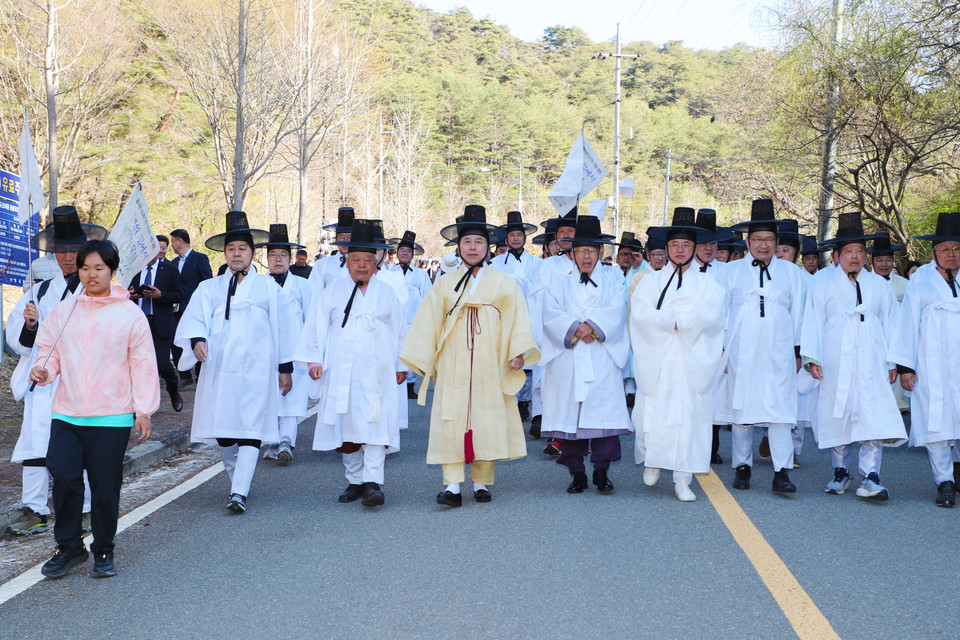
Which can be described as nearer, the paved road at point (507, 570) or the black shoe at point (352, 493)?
the paved road at point (507, 570)

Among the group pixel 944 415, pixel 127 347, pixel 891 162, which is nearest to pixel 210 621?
pixel 127 347

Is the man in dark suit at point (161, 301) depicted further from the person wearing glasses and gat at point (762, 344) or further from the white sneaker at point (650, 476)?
the person wearing glasses and gat at point (762, 344)

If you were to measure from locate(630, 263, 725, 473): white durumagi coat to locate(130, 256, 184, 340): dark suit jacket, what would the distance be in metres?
6.18

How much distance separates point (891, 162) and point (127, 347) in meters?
17.6

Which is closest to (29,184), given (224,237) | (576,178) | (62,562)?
(224,237)

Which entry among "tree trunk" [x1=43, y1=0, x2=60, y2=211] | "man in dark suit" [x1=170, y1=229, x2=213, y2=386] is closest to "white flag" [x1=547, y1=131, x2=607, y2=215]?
"man in dark suit" [x1=170, y1=229, x2=213, y2=386]

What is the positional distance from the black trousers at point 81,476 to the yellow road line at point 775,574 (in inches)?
132

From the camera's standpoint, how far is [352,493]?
662 cm

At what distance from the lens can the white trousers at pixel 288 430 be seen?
8352 millimetres

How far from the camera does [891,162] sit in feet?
62.1

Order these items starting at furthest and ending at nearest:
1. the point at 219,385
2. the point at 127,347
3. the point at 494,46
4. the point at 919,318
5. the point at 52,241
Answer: the point at 494,46
the point at 919,318
the point at 219,385
the point at 52,241
the point at 127,347

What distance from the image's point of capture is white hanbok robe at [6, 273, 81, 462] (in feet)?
18.4

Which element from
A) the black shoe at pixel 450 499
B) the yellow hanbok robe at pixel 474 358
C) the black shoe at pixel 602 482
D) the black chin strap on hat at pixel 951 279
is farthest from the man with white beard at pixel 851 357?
the black shoe at pixel 450 499

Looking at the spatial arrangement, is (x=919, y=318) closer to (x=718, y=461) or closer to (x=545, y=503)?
(x=718, y=461)
